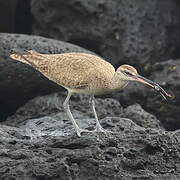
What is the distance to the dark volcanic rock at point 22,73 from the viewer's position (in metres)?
11.0

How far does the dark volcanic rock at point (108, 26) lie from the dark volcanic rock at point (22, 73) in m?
1.51

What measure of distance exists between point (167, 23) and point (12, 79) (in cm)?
434

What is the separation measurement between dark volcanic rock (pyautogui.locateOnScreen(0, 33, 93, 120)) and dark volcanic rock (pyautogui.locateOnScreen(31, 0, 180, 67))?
1.51 meters

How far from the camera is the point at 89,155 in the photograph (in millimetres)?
7383

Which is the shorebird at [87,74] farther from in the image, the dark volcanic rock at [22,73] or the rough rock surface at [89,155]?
A: the dark volcanic rock at [22,73]

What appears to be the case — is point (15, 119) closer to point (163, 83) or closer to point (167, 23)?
point (163, 83)

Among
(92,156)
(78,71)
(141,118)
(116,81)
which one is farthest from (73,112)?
(92,156)

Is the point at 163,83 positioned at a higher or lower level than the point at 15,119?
→ higher

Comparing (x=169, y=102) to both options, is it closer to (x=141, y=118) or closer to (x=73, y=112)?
(x=141, y=118)

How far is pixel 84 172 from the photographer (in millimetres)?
7320

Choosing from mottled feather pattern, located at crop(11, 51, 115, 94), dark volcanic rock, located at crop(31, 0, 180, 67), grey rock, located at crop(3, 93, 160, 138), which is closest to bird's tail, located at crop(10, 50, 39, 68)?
mottled feather pattern, located at crop(11, 51, 115, 94)

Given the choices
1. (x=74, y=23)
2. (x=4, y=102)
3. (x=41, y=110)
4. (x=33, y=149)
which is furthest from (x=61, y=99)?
(x=33, y=149)

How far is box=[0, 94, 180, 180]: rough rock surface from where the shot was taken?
7.18 metres

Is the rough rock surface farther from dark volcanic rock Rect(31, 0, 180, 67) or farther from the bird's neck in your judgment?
dark volcanic rock Rect(31, 0, 180, 67)
